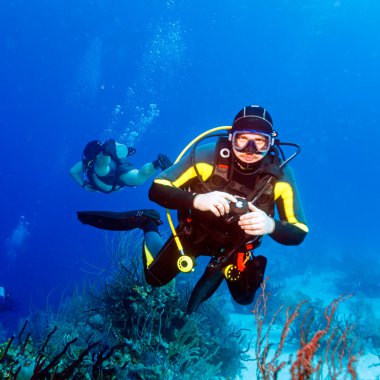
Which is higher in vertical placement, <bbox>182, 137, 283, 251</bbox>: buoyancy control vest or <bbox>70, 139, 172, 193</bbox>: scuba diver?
<bbox>70, 139, 172, 193</bbox>: scuba diver

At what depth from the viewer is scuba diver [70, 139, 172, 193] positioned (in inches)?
344

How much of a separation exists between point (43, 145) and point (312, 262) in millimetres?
81458

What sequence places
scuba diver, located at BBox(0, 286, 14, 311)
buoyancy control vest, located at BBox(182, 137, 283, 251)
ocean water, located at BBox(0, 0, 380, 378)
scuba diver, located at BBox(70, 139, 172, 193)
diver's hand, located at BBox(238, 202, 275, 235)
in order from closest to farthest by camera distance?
diver's hand, located at BBox(238, 202, 275, 235) < buoyancy control vest, located at BBox(182, 137, 283, 251) < scuba diver, located at BBox(70, 139, 172, 193) < scuba diver, located at BBox(0, 286, 14, 311) < ocean water, located at BBox(0, 0, 380, 378)

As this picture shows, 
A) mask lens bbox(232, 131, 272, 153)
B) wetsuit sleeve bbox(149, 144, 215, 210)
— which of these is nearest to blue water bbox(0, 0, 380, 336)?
wetsuit sleeve bbox(149, 144, 215, 210)

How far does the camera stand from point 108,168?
9164 millimetres

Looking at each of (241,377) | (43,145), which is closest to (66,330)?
(241,377)

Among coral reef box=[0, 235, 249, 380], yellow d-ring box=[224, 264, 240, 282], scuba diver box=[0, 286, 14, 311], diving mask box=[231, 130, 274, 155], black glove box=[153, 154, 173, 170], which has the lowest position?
coral reef box=[0, 235, 249, 380]

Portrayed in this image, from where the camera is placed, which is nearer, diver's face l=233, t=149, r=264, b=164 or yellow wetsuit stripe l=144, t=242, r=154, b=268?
diver's face l=233, t=149, r=264, b=164

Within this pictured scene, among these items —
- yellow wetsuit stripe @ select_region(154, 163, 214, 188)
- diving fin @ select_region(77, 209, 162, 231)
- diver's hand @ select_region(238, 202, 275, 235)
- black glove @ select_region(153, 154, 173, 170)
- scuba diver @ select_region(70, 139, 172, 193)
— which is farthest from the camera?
scuba diver @ select_region(70, 139, 172, 193)

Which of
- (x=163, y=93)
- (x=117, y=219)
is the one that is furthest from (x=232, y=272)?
(x=163, y=93)

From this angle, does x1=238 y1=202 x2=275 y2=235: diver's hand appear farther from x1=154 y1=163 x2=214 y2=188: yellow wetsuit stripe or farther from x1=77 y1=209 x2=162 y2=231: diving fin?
x1=77 y1=209 x2=162 y2=231: diving fin

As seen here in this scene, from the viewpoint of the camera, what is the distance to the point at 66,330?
619 cm

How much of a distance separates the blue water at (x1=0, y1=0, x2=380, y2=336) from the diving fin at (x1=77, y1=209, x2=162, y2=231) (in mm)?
31163

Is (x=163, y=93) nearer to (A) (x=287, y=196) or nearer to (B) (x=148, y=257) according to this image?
(B) (x=148, y=257)
